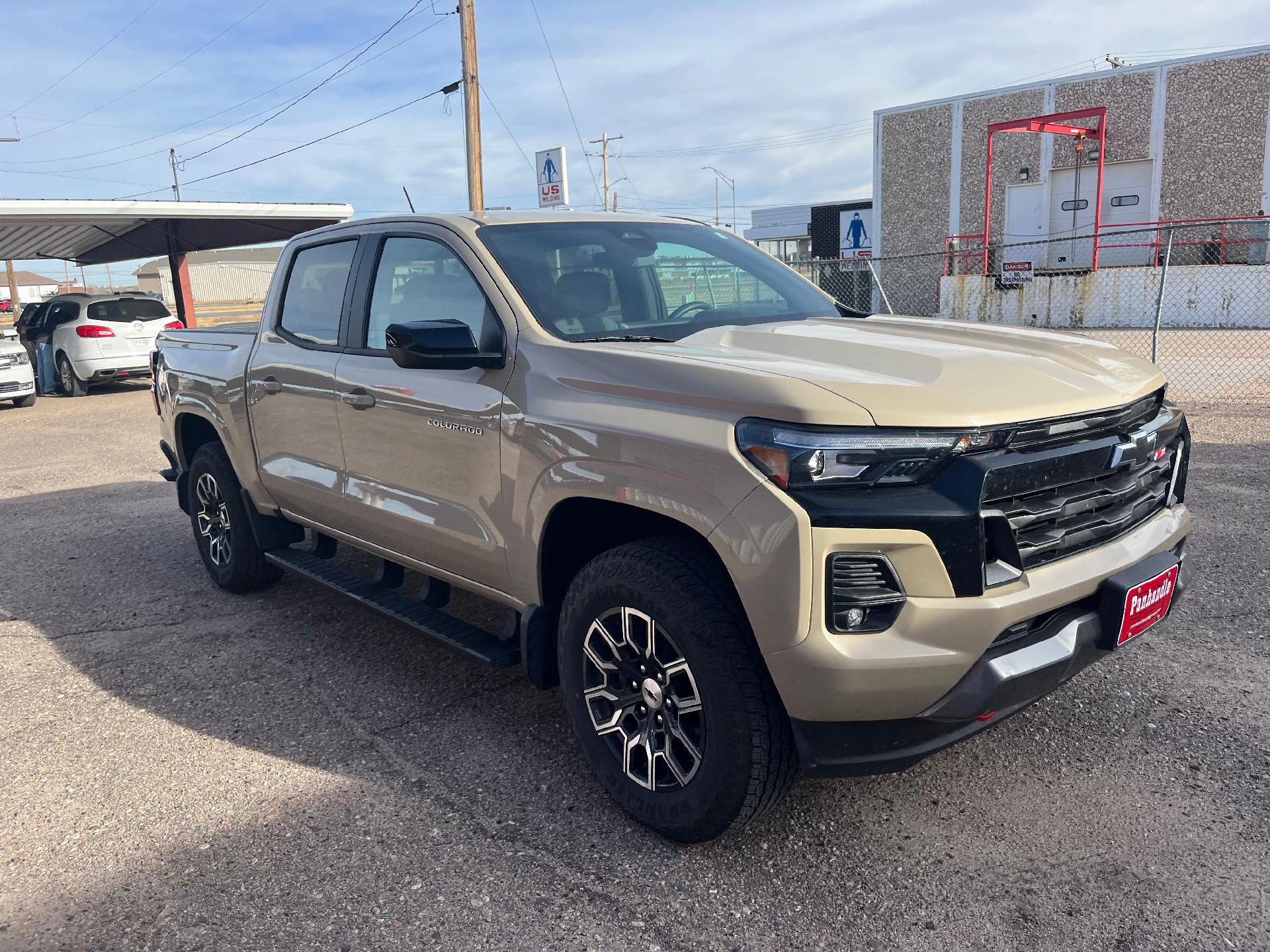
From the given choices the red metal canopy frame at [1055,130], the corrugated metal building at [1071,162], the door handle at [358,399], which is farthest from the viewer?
the corrugated metal building at [1071,162]

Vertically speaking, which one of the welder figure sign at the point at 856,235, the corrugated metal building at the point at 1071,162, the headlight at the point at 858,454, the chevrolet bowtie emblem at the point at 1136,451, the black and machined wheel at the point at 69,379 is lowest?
the black and machined wheel at the point at 69,379

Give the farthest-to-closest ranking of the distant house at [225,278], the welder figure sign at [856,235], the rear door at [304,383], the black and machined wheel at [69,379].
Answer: the distant house at [225,278]
the welder figure sign at [856,235]
the black and machined wheel at [69,379]
the rear door at [304,383]

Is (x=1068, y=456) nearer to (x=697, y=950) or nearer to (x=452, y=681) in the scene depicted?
(x=697, y=950)

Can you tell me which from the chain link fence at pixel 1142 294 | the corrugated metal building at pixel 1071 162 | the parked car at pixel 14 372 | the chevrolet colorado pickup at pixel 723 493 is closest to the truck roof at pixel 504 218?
the chevrolet colorado pickup at pixel 723 493

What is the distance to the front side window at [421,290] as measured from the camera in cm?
364

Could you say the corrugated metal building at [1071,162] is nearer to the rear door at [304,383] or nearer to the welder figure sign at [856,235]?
the welder figure sign at [856,235]

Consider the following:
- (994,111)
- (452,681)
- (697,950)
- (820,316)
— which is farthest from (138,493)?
(994,111)

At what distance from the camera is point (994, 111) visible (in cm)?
2766

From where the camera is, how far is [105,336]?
651 inches

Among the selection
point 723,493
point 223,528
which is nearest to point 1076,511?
point 723,493

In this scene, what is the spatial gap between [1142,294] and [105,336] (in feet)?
61.8

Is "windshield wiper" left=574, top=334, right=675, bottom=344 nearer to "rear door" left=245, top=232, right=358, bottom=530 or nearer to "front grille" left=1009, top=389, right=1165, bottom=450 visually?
"front grille" left=1009, top=389, right=1165, bottom=450

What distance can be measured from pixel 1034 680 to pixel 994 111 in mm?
28649

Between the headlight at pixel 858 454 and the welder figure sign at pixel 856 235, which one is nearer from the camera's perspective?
the headlight at pixel 858 454
